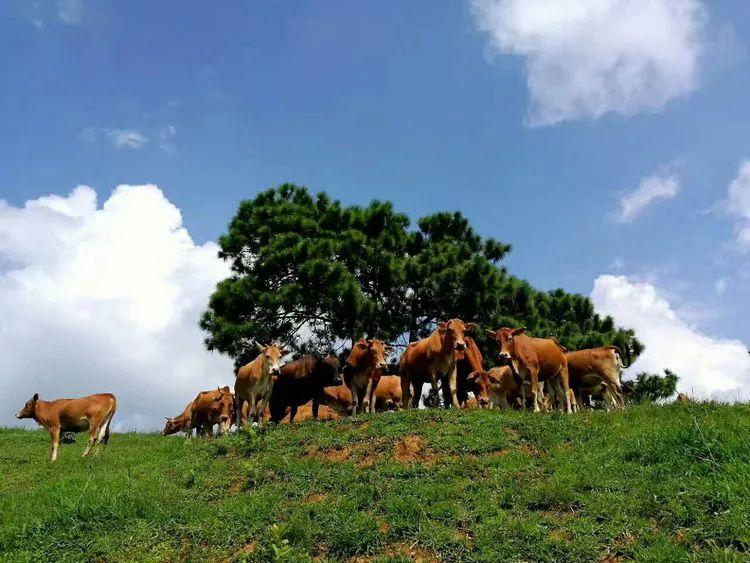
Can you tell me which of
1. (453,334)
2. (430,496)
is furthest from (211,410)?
(430,496)

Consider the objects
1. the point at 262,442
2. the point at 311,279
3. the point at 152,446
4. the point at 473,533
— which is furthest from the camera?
the point at 311,279

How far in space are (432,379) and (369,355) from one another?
70.6 inches

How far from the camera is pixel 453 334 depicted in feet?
49.3

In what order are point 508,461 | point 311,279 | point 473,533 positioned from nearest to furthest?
1. point 473,533
2. point 508,461
3. point 311,279

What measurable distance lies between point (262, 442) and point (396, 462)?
3241mm

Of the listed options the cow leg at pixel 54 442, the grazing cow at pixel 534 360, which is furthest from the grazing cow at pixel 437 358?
the cow leg at pixel 54 442

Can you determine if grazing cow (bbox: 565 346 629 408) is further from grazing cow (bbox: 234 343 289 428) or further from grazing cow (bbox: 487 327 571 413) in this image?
grazing cow (bbox: 234 343 289 428)

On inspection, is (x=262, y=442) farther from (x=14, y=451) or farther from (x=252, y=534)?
(x=14, y=451)

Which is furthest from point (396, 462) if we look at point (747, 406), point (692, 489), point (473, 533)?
point (747, 406)

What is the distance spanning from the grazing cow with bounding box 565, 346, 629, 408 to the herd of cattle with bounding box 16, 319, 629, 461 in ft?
0.09

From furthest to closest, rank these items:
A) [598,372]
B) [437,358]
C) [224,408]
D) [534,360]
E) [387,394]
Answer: [387,394] → [224,408] → [598,372] → [437,358] → [534,360]

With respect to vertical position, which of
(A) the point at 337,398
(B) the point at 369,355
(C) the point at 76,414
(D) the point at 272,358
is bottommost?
(C) the point at 76,414

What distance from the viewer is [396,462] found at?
9.95m

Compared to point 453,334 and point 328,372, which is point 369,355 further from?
point 453,334
